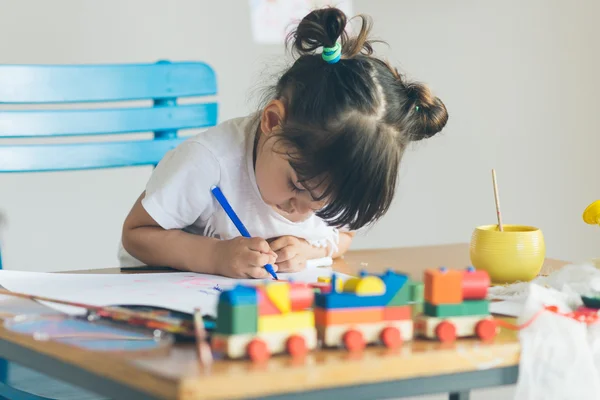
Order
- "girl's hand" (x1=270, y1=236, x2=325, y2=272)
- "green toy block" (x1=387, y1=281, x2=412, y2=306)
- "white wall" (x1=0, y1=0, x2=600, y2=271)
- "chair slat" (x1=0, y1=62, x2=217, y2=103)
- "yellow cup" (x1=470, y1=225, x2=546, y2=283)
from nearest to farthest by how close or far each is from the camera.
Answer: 1. "green toy block" (x1=387, y1=281, x2=412, y2=306)
2. "yellow cup" (x1=470, y1=225, x2=546, y2=283)
3. "girl's hand" (x1=270, y1=236, x2=325, y2=272)
4. "chair slat" (x1=0, y1=62, x2=217, y2=103)
5. "white wall" (x1=0, y1=0, x2=600, y2=271)

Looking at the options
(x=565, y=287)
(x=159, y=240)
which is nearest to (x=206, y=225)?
(x=159, y=240)

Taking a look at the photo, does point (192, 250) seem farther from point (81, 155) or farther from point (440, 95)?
point (440, 95)

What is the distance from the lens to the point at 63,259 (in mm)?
1899

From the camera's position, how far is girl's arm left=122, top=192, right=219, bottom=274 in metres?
0.99

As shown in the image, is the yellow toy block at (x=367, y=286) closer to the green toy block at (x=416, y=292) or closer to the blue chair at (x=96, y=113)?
the green toy block at (x=416, y=292)

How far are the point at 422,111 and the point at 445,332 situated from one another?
0.49m

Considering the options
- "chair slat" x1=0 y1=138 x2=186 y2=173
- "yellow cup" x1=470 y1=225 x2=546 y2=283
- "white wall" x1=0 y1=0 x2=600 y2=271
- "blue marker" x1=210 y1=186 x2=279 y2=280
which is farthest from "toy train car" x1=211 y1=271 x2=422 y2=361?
"white wall" x1=0 y1=0 x2=600 y2=271

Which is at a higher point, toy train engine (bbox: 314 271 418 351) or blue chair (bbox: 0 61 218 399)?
blue chair (bbox: 0 61 218 399)

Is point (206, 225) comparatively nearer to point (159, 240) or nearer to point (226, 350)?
point (159, 240)

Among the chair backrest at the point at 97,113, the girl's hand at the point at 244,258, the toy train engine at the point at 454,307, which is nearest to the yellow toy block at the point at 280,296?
the toy train engine at the point at 454,307

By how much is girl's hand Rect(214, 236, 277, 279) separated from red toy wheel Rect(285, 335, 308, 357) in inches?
15.7

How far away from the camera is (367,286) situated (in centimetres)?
58

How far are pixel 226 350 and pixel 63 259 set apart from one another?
145 centimetres

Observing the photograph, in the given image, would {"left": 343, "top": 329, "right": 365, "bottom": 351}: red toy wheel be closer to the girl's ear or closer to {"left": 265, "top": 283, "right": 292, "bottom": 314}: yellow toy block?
{"left": 265, "top": 283, "right": 292, "bottom": 314}: yellow toy block
